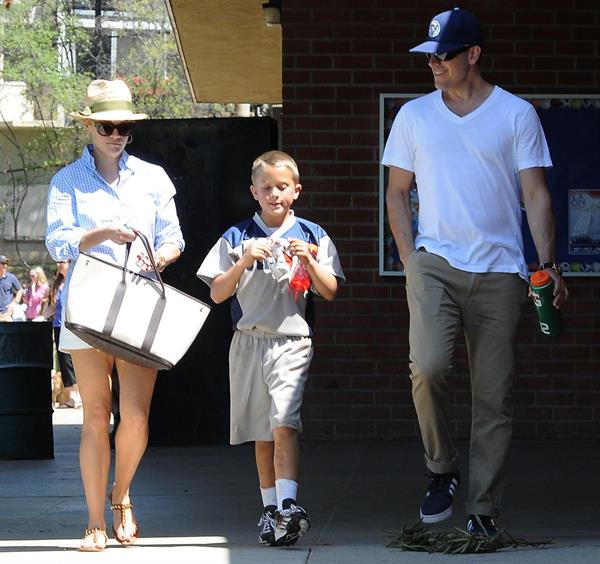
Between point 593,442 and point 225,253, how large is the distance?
4.37m

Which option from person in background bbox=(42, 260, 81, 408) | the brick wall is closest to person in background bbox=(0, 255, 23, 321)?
person in background bbox=(42, 260, 81, 408)

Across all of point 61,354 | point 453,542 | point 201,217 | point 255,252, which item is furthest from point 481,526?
point 61,354

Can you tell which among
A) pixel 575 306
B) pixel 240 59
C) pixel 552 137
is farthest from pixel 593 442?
pixel 240 59

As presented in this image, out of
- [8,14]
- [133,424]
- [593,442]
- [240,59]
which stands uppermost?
[8,14]

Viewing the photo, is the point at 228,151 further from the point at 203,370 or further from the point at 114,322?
the point at 114,322

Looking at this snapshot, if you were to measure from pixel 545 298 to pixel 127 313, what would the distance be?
5.58 ft

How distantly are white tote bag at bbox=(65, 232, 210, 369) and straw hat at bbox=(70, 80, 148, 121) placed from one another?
0.62 metres

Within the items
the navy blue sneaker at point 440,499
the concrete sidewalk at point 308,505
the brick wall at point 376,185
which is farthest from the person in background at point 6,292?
the navy blue sneaker at point 440,499

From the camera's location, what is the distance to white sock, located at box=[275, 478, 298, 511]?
229 inches

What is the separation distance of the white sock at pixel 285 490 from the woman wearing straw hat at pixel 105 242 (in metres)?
0.67

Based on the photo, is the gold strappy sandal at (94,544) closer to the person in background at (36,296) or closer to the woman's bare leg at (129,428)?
the woman's bare leg at (129,428)

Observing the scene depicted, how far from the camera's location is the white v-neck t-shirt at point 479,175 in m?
5.68

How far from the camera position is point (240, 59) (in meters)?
14.9

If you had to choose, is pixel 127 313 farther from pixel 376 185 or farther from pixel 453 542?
pixel 376 185
